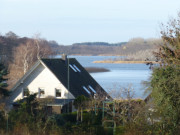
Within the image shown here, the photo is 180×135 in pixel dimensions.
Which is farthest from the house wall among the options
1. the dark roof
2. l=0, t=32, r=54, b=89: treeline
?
l=0, t=32, r=54, b=89: treeline

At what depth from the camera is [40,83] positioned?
34344 millimetres

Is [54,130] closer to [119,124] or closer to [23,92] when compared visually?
[119,124]

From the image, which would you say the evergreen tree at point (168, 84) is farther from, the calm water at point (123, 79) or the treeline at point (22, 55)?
the treeline at point (22, 55)

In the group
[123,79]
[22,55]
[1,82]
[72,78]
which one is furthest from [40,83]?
[22,55]

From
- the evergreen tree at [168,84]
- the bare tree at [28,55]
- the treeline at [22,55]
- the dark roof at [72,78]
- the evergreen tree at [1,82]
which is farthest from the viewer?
the bare tree at [28,55]

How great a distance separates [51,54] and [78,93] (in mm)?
43343

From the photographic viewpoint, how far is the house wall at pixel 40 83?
3384 centimetres

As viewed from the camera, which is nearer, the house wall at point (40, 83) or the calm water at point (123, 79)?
the calm water at point (123, 79)

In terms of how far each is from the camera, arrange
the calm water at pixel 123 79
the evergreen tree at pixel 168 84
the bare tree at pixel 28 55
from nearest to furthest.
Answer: the evergreen tree at pixel 168 84 → the calm water at pixel 123 79 → the bare tree at pixel 28 55

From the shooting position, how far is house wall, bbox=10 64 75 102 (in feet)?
111

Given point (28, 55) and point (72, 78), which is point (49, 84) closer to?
point (72, 78)

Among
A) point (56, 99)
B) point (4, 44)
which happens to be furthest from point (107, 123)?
point (4, 44)

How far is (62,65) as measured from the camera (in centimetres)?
3653

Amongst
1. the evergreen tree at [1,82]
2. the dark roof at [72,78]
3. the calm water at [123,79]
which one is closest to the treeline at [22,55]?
the calm water at [123,79]
